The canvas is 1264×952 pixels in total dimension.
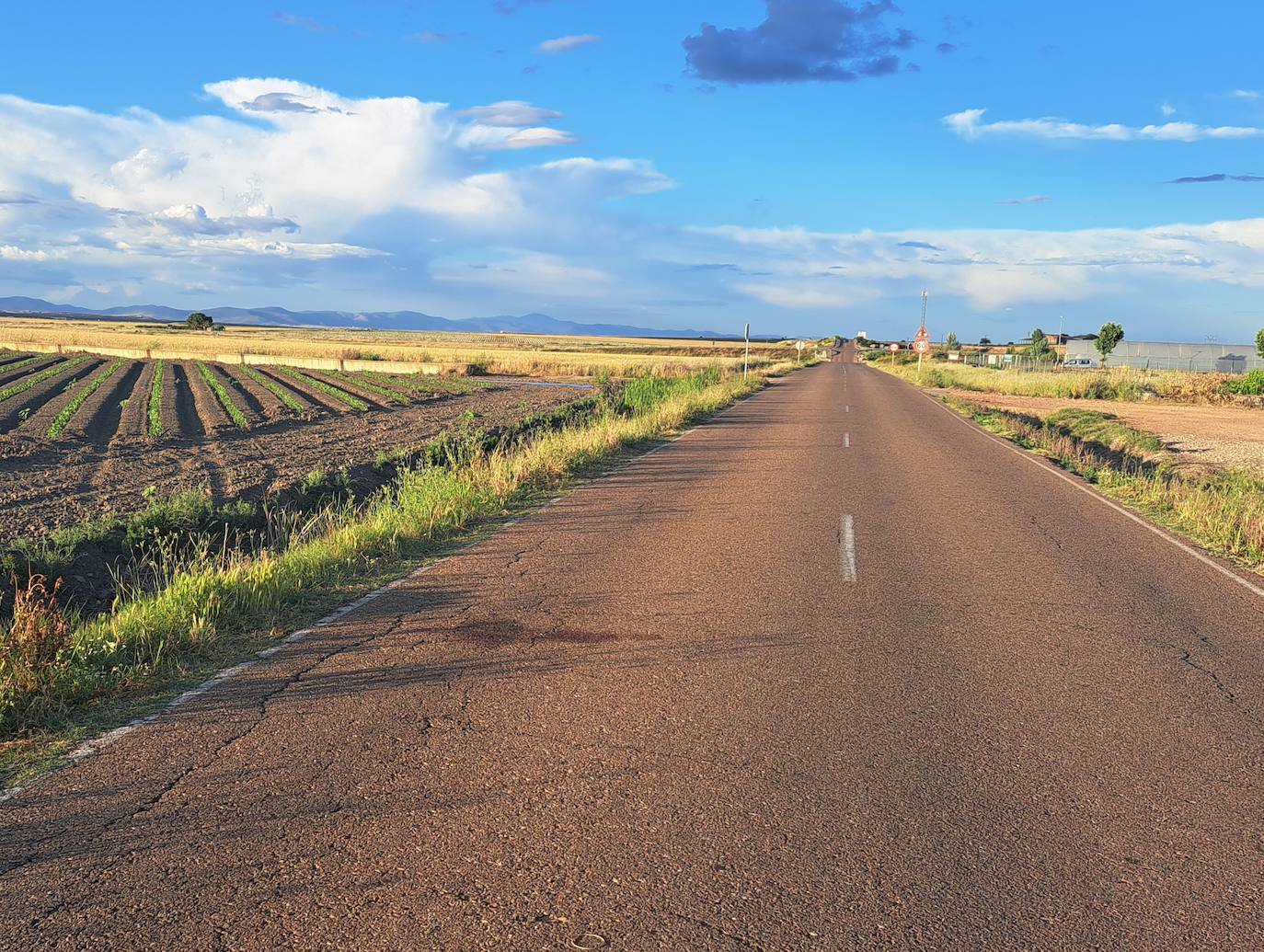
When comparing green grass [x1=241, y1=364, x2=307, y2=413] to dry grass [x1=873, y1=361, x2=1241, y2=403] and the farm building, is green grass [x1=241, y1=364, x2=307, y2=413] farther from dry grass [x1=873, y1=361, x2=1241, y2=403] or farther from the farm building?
the farm building

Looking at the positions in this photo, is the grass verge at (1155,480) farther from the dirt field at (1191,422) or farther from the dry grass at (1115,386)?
the dry grass at (1115,386)

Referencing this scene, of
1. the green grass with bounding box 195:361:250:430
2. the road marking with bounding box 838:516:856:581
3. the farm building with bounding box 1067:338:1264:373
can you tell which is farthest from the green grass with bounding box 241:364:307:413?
the farm building with bounding box 1067:338:1264:373

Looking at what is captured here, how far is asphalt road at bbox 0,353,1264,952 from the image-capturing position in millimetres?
3355

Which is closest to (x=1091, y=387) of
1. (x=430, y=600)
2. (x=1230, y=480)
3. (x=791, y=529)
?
(x=1230, y=480)

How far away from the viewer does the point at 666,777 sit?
4426mm

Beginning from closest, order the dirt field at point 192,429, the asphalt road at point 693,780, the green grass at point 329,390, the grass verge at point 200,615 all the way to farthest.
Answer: the asphalt road at point 693,780 < the grass verge at point 200,615 < the dirt field at point 192,429 < the green grass at point 329,390

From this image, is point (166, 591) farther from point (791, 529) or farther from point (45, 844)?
point (791, 529)

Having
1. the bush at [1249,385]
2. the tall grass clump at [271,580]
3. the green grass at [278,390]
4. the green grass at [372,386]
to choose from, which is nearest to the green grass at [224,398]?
the green grass at [278,390]

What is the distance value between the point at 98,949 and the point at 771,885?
225cm

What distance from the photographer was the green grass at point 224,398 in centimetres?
2476

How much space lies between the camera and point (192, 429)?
23328mm

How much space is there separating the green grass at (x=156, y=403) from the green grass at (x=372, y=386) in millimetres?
7295

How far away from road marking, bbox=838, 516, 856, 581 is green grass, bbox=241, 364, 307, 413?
21.1 m

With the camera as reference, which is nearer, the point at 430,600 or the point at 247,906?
the point at 247,906
